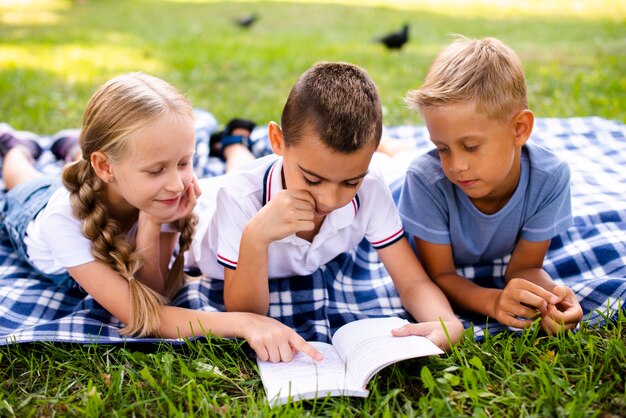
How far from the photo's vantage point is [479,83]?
95.4 inches

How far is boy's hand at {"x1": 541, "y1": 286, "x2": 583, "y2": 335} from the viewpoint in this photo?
2.30m

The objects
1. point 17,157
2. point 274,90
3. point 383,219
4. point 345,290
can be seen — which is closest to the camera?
point 383,219

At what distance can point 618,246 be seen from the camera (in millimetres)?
2865

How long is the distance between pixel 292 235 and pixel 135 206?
0.67 meters

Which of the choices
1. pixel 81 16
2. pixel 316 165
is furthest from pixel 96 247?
pixel 81 16

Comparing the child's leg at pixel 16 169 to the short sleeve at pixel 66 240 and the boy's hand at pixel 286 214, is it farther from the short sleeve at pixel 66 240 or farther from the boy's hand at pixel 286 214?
the boy's hand at pixel 286 214

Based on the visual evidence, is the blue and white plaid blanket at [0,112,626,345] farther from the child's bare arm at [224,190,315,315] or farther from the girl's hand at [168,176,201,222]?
the girl's hand at [168,176,201,222]

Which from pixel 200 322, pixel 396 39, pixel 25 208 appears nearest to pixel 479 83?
pixel 200 322

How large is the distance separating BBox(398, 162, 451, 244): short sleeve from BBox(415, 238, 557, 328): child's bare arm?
5 centimetres

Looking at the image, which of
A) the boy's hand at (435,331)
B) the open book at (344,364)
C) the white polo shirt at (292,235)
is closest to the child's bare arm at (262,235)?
the white polo shirt at (292,235)

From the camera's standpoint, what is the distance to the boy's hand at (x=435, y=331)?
7.33 feet

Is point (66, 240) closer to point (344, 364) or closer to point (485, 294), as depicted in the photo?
point (344, 364)

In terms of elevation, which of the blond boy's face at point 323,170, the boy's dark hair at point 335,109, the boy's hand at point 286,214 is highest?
the boy's dark hair at point 335,109

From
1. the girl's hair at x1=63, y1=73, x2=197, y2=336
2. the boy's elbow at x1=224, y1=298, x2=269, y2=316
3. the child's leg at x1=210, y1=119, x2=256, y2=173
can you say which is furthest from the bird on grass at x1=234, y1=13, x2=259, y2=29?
the boy's elbow at x1=224, y1=298, x2=269, y2=316
